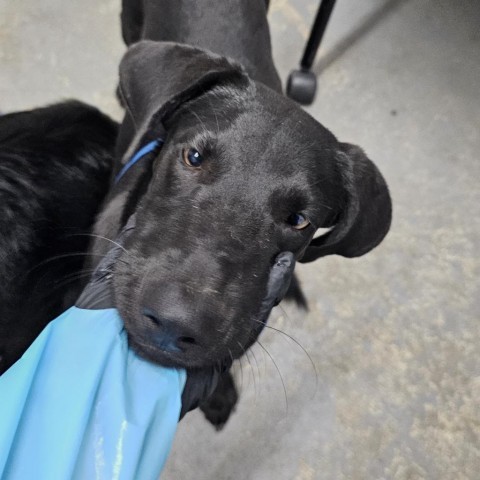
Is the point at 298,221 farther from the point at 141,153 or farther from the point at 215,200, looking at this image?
the point at 141,153

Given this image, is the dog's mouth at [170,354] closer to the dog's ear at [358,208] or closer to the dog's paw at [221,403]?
the dog's ear at [358,208]

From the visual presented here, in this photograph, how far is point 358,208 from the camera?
5.18 feet

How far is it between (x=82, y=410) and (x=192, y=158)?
2.11 feet

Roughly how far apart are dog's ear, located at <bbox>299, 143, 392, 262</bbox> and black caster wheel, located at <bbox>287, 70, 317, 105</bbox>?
103 centimetres

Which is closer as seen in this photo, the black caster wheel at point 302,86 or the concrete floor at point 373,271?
the concrete floor at point 373,271

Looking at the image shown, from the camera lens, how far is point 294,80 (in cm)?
261

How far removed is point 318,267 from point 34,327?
117 centimetres

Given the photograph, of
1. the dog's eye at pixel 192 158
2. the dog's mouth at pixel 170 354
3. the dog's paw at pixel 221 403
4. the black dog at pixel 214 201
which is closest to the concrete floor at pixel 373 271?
the dog's paw at pixel 221 403

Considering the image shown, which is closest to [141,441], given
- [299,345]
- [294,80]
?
[299,345]

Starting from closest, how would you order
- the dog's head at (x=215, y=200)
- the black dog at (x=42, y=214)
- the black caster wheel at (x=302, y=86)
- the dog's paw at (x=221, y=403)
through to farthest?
1. the dog's head at (x=215, y=200)
2. the black dog at (x=42, y=214)
3. the dog's paw at (x=221, y=403)
4. the black caster wheel at (x=302, y=86)

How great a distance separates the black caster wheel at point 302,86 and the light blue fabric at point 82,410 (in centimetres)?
169

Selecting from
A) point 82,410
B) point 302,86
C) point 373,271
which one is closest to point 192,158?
point 82,410

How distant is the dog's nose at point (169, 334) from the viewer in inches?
45.2

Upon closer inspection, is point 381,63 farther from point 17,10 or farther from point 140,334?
point 140,334
